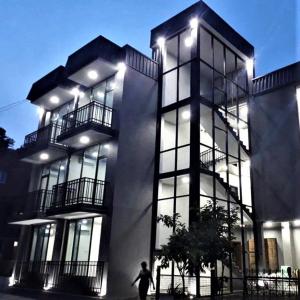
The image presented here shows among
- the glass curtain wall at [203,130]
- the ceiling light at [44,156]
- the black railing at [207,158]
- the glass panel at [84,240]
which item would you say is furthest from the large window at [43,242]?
the black railing at [207,158]

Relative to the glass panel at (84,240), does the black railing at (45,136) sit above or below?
above

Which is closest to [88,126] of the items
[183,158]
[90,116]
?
[90,116]

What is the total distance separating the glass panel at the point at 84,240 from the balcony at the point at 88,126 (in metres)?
3.89

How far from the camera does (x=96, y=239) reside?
1442cm

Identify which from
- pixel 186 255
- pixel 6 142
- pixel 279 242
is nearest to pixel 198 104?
pixel 186 255

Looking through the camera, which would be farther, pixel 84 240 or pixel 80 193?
pixel 84 240

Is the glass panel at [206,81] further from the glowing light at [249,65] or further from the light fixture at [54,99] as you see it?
the light fixture at [54,99]

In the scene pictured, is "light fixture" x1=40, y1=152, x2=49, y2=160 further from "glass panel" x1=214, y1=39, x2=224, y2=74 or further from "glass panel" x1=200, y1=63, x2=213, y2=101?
"glass panel" x1=214, y1=39, x2=224, y2=74

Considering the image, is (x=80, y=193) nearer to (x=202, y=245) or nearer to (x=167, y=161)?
(x=167, y=161)

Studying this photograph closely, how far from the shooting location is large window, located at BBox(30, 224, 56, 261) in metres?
17.5

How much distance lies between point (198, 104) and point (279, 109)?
16.1ft

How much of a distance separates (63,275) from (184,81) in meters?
Result: 11.1

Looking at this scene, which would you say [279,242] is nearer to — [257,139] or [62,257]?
[257,139]

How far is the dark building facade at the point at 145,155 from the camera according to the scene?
1419 centimetres
